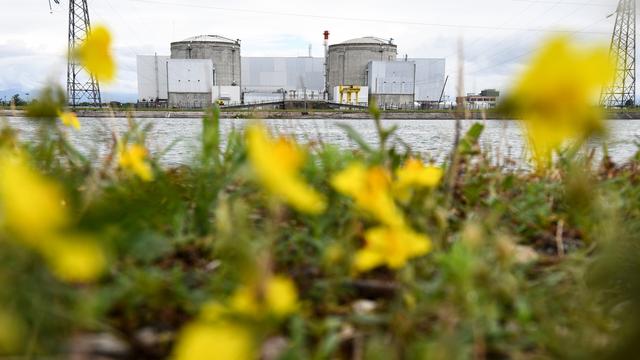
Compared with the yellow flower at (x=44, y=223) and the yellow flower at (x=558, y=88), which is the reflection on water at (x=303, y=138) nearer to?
the yellow flower at (x=558, y=88)

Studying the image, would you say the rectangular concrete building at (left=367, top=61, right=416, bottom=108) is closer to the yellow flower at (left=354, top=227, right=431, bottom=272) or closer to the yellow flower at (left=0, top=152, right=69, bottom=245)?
the yellow flower at (left=354, top=227, right=431, bottom=272)

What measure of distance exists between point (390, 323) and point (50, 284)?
0.38m

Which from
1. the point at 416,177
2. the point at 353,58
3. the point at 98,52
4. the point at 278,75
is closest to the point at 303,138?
the point at 416,177

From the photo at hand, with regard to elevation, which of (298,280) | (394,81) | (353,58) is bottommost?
(298,280)

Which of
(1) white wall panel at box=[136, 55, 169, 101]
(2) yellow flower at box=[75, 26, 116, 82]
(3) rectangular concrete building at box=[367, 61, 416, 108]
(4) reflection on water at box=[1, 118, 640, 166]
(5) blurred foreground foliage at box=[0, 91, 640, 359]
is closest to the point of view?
(5) blurred foreground foliage at box=[0, 91, 640, 359]

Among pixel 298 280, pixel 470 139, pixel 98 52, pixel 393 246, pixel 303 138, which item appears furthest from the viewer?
pixel 303 138

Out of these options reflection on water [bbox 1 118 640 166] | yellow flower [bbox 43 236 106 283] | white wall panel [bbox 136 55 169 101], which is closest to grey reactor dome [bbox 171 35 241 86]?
white wall panel [bbox 136 55 169 101]

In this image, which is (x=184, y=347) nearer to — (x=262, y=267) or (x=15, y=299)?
(x=262, y=267)

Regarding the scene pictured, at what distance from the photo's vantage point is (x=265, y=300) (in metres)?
0.32

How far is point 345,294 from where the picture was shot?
774 mm

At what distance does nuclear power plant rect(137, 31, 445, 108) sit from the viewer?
3384 cm

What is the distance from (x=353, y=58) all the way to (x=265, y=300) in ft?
122

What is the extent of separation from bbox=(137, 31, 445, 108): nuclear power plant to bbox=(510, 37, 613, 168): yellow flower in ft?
108

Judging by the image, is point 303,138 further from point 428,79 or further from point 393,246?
point 428,79
